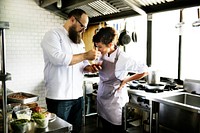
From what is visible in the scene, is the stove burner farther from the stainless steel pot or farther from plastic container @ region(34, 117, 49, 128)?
plastic container @ region(34, 117, 49, 128)

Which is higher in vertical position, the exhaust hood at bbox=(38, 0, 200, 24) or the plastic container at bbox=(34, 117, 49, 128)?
the exhaust hood at bbox=(38, 0, 200, 24)

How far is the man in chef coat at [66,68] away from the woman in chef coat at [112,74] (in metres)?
0.32

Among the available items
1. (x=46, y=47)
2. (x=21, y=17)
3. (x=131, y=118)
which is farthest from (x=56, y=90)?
(x=21, y=17)

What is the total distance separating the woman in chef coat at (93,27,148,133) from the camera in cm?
224

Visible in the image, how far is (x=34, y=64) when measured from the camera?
4.34 meters

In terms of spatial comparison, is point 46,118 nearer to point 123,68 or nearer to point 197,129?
point 123,68

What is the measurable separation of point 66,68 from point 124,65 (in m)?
0.65

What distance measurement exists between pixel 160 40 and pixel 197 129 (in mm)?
1883

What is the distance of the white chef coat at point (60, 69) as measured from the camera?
182 centimetres

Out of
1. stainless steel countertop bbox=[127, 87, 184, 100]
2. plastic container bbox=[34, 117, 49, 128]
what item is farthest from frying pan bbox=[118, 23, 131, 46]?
plastic container bbox=[34, 117, 49, 128]

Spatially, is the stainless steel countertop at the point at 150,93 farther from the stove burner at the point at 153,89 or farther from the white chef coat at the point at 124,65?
the white chef coat at the point at 124,65

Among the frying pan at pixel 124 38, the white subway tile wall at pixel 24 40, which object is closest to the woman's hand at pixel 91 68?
the frying pan at pixel 124 38

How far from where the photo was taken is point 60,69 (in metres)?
1.90

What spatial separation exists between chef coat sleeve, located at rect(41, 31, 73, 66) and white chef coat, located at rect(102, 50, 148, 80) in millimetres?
607
